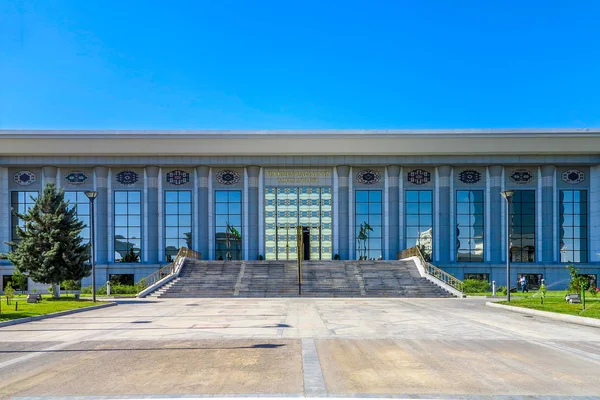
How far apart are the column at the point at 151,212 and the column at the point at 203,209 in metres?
4.28

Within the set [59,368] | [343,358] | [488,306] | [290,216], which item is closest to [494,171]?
[290,216]

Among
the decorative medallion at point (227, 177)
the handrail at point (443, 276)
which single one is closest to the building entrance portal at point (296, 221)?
the decorative medallion at point (227, 177)

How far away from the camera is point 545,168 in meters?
48.5

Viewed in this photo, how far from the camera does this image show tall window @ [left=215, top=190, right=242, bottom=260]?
49.4 m

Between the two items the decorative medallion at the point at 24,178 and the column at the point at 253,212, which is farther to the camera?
the column at the point at 253,212

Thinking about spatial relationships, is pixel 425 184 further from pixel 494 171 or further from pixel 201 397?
pixel 201 397

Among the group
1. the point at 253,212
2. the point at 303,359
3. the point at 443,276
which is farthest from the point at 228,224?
the point at 303,359

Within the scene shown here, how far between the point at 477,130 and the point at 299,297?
26.2 meters

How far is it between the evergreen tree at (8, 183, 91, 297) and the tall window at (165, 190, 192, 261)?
1810 centimetres

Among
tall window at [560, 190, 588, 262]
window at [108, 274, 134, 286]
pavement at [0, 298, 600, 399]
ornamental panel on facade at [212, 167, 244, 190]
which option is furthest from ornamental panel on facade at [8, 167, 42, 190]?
tall window at [560, 190, 588, 262]

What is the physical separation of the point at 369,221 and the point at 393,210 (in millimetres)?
2627

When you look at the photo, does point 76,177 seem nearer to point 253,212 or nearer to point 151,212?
point 151,212

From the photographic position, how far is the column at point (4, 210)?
1876 inches

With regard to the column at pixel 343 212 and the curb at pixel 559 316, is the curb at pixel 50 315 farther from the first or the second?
the column at pixel 343 212
